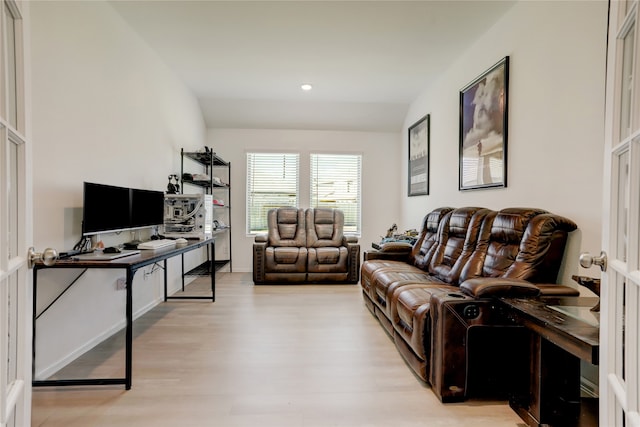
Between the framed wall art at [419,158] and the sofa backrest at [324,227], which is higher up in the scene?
the framed wall art at [419,158]

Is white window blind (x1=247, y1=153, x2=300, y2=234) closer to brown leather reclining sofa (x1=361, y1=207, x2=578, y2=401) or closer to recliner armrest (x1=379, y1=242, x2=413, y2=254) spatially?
recliner armrest (x1=379, y1=242, x2=413, y2=254)

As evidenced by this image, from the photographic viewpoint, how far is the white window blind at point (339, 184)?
552cm

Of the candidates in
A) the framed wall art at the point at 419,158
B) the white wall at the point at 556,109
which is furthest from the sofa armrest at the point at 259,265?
the white wall at the point at 556,109

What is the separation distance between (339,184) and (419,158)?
150 centimetres

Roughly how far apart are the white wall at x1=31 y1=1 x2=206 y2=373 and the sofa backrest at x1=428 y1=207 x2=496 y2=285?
2.82 m

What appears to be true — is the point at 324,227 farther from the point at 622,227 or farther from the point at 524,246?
the point at 622,227

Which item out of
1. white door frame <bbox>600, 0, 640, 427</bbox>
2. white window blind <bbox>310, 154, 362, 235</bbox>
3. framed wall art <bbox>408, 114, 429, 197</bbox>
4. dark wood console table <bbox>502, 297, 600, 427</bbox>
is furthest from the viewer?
white window blind <bbox>310, 154, 362, 235</bbox>

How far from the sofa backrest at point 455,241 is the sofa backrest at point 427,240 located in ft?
0.30

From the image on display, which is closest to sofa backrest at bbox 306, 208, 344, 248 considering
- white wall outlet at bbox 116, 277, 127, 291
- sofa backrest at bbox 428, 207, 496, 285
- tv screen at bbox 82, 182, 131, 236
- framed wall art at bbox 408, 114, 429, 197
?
framed wall art at bbox 408, 114, 429, 197

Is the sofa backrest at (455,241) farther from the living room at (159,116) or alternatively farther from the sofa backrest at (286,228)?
the sofa backrest at (286,228)

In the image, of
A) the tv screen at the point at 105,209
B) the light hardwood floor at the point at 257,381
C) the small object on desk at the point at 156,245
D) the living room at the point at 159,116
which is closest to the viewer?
the light hardwood floor at the point at 257,381

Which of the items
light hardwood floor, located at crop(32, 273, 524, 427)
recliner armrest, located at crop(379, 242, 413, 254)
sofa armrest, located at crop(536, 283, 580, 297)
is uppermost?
recliner armrest, located at crop(379, 242, 413, 254)

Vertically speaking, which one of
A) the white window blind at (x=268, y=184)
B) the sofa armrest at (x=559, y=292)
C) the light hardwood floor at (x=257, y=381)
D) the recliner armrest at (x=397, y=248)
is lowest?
the light hardwood floor at (x=257, y=381)

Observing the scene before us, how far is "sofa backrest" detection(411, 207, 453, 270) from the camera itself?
10.6ft
